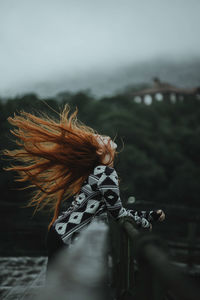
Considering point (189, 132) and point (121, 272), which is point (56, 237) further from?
point (189, 132)

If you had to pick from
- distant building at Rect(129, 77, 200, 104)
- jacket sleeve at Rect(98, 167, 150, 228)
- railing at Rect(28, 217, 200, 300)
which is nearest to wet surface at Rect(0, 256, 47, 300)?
railing at Rect(28, 217, 200, 300)

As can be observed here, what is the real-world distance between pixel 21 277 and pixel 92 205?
2.74 metres

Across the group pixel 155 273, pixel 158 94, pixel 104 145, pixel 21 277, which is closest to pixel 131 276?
pixel 104 145

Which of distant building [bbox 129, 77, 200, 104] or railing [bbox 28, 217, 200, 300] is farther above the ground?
distant building [bbox 129, 77, 200, 104]

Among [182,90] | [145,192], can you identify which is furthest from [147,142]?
[182,90]

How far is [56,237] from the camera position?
84.1 inches

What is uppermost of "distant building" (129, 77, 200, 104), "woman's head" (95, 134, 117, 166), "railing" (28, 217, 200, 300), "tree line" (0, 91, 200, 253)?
"distant building" (129, 77, 200, 104)

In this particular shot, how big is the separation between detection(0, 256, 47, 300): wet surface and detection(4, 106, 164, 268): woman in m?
1.35

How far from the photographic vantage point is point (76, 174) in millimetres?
2648

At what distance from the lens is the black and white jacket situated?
2143 millimetres

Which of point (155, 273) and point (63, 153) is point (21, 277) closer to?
point (63, 153)

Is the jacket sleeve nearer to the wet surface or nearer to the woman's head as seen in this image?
the woman's head

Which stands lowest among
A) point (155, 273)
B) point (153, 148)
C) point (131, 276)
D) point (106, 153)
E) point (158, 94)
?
point (131, 276)

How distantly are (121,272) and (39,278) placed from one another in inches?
72.6
